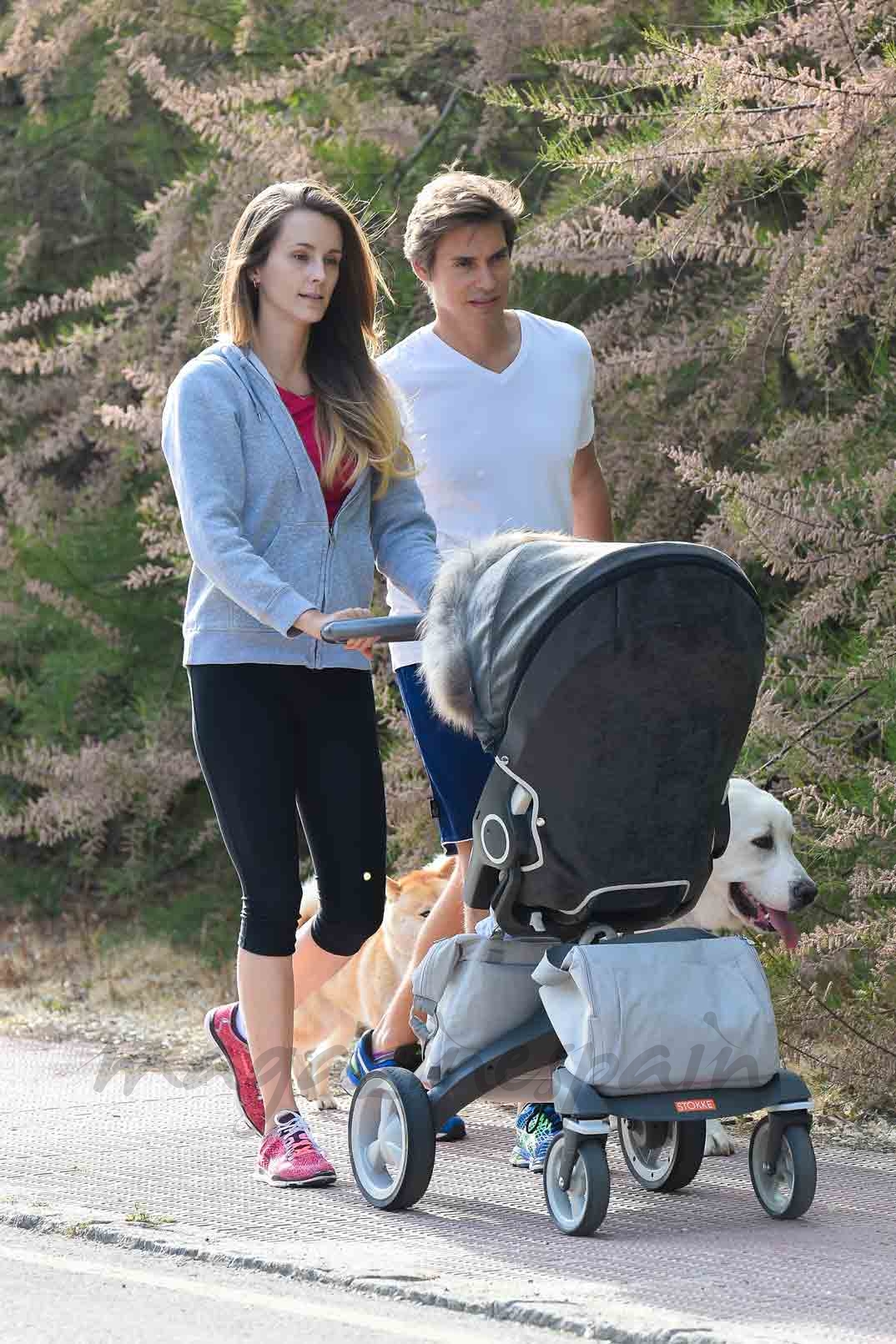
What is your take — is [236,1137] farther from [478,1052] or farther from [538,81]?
[538,81]

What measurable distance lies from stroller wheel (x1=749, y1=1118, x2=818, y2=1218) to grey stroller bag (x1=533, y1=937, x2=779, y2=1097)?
0.16 metres

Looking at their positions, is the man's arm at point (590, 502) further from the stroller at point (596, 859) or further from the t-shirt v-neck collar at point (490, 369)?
the stroller at point (596, 859)

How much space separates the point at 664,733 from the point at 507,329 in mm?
1624

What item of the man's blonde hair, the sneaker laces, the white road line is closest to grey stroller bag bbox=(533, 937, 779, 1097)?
the white road line

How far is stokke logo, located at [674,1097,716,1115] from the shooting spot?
3949mm

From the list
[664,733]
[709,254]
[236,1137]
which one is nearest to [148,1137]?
[236,1137]

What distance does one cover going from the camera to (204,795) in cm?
1023

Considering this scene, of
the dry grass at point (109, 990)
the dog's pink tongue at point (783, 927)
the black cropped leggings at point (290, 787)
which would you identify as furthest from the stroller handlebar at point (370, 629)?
the dry grass at point (109, 990)

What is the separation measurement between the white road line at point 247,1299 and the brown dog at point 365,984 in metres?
1.83

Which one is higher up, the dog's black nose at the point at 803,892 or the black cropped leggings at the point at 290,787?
the black cropped leggings at the point at 290,787

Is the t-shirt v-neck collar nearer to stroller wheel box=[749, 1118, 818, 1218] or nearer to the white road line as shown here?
stroller wheel box=[749, 1118, 818, 1218]

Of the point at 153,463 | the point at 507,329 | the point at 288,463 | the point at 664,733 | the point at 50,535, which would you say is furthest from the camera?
the point at 50,535

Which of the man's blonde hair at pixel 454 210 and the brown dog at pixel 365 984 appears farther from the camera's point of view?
the brown dog at pixel 365 984

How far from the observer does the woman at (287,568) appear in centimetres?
462
